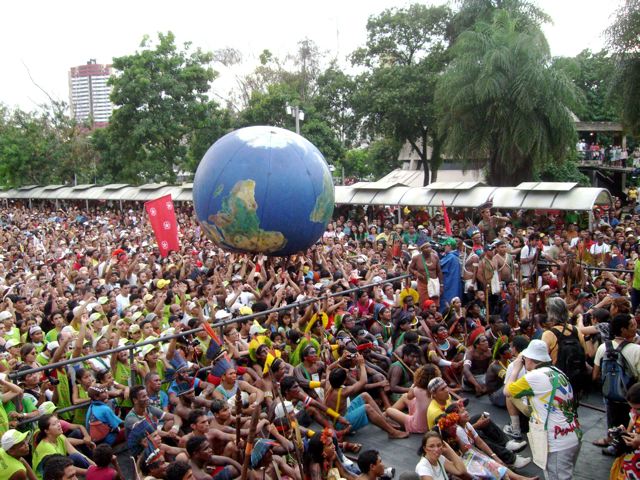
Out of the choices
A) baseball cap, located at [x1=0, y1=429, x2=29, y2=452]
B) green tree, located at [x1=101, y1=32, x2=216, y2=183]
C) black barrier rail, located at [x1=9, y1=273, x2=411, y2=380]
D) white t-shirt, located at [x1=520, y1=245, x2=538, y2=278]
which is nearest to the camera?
baseball cap, located at [x1=0, y1=429, x2=29, y2=452]

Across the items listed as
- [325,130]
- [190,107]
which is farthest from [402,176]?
[190,107]

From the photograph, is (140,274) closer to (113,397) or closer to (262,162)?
(262,162)

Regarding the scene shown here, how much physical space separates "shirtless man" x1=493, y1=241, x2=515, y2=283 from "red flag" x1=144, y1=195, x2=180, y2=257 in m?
6.23

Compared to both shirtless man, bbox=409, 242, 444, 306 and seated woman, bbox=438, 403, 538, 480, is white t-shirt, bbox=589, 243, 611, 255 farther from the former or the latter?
seated woman, bbox=438, 403, 538, 480

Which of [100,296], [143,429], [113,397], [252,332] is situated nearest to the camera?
[143,429]

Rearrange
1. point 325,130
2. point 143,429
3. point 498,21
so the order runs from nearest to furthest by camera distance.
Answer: point 143,429 < point 498,21 < point 325,130

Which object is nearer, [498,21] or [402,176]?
[498,21]

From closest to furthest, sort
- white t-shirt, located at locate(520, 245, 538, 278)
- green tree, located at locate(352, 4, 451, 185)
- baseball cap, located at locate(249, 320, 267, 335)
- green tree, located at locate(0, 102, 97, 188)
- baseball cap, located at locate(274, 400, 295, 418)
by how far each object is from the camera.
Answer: baseball cap, located at locate(274, 400, 295, 418), baseball cap, located at locate(249, 320, 267, 335), white t-shirt, located at locate(520, 245, 538, 278), green tree, located at locate(352, 4, 451, 185), green tree, located at locate(0, 102, 97, 188)

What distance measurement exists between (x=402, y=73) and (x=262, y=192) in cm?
2179

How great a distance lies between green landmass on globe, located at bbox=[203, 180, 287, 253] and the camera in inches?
350

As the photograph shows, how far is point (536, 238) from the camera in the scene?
38.9 ft

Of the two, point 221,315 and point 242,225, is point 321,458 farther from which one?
point 242,225

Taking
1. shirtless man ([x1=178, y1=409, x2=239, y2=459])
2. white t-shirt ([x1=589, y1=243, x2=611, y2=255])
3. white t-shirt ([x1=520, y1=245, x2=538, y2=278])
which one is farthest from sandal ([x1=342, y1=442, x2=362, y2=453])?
white t-shirt ([x1=589, y1=243, x2=611, y2=255])

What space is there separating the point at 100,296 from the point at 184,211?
18.3 meters
